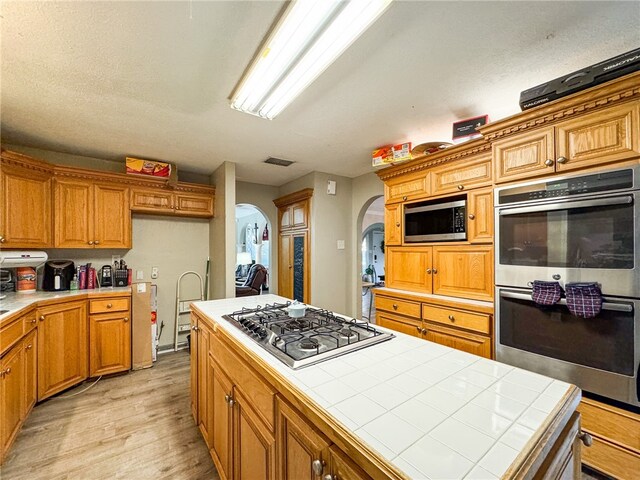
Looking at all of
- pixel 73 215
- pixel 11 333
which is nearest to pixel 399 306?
pixel 11 333

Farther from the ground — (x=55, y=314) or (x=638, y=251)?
(x=638, y=251)

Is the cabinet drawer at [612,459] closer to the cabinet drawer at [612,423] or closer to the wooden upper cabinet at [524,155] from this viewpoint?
the cabinet drawer at [612,423]

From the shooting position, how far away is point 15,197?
8.31 ft

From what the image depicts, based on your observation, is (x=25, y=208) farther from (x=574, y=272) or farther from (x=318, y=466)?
(x=574, y=272)

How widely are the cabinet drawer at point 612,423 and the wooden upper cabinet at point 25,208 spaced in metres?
4.54

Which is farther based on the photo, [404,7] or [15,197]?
[15,197]

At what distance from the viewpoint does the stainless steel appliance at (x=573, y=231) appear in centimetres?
141

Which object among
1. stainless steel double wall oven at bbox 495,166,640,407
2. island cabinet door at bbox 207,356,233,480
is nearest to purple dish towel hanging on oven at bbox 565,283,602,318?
stainless steel double wall oven at bbox 495,166,640,407

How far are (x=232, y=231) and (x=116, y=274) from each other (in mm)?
1472

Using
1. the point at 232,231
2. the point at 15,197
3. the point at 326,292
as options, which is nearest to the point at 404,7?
the point at 232,231

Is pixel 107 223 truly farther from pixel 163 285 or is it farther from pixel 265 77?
pixel 265 77

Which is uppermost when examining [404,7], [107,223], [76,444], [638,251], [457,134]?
[404,7]

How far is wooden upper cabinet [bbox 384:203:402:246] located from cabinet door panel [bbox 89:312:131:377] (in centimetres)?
305

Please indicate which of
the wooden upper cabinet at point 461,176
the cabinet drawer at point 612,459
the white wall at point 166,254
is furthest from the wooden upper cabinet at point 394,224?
the white wall at point 166,254
